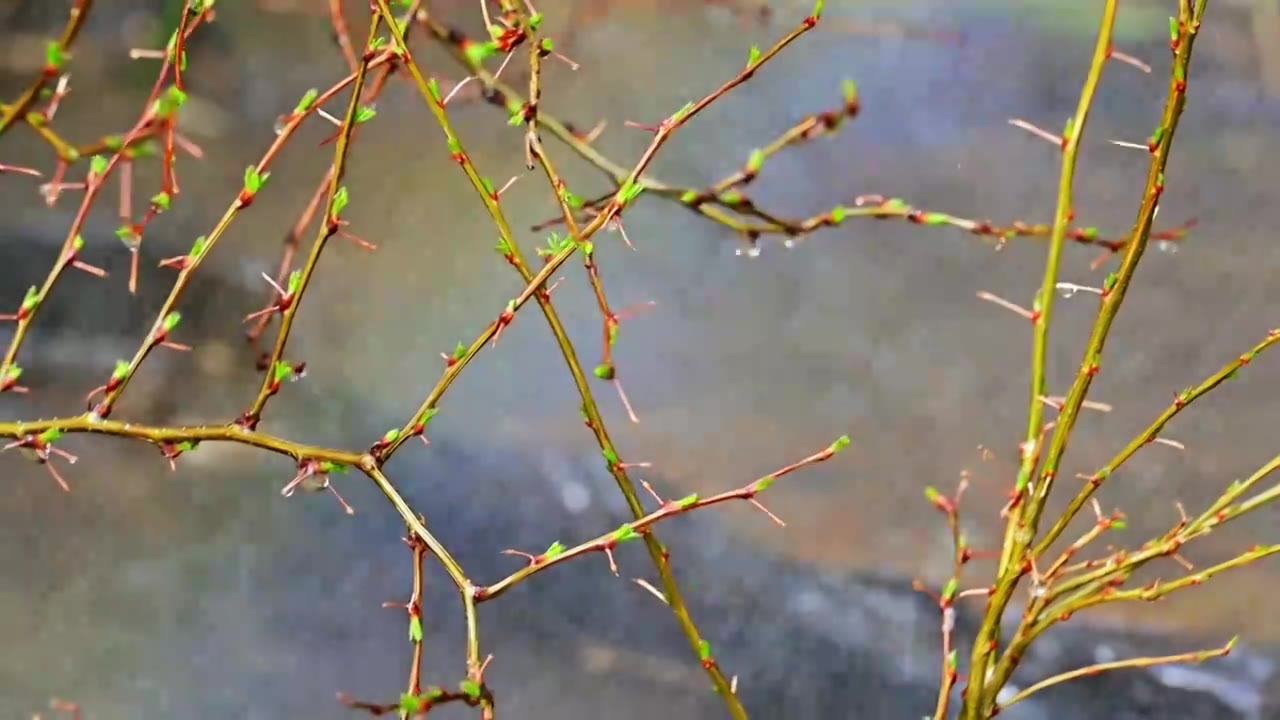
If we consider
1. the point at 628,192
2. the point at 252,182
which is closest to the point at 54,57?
the point at 252,182

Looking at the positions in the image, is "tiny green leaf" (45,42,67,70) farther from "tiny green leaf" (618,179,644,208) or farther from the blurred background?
the blurred background

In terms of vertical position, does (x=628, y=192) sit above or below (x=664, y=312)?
below

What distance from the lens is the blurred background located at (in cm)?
61

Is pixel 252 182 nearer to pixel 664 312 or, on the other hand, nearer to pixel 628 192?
pixel 628 192

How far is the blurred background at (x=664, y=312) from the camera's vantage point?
23.9 inches

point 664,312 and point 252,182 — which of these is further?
point 664,312

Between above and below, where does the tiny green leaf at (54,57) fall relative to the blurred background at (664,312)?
below

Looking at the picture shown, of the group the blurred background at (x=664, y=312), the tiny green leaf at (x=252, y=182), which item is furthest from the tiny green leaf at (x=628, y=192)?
the blurred background at (x=664, y=312)

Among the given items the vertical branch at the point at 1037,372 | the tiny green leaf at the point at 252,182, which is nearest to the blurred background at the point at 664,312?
the vertical branch at the point at 1037,372

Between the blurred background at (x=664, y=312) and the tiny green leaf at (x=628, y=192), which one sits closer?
the tiny green leaf at (x=628, y=192)

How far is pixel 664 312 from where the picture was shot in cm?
66

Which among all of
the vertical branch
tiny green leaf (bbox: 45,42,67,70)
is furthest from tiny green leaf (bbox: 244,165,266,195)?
the vertical branch

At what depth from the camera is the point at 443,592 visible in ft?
2.03

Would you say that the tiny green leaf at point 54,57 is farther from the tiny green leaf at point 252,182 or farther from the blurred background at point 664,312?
the blurred background at point 664,312
